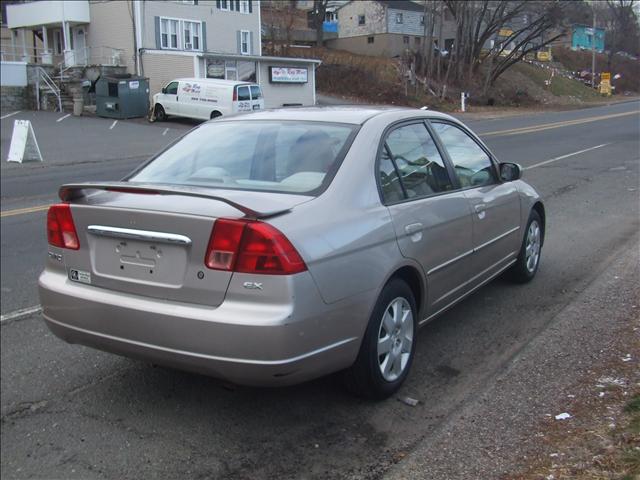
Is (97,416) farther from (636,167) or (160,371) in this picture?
(636,167)

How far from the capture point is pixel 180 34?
39.8 meters

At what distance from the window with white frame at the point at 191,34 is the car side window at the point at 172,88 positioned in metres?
13.0

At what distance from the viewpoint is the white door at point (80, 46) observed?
132ft

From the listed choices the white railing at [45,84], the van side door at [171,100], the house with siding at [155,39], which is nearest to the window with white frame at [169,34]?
the house with siding at [155,39]

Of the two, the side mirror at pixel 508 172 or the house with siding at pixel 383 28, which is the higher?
the house with siding at pixel 383 28

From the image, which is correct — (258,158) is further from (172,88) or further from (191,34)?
(191,34)

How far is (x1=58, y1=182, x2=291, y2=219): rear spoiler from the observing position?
3279mm

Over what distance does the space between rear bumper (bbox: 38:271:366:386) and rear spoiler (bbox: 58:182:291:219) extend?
381mm

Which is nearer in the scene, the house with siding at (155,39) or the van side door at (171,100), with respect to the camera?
the van side door at (171,100)

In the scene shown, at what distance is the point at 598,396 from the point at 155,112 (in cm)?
2718

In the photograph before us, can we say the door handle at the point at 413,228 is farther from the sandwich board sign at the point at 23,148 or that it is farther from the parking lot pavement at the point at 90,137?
the sandwich board sign at the point at 23,148

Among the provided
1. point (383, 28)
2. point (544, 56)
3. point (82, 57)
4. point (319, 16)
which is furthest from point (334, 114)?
point (544, 56)

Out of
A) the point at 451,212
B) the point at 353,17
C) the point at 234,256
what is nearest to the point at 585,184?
the point at 451,212

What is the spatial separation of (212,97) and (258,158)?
22.8 metres
